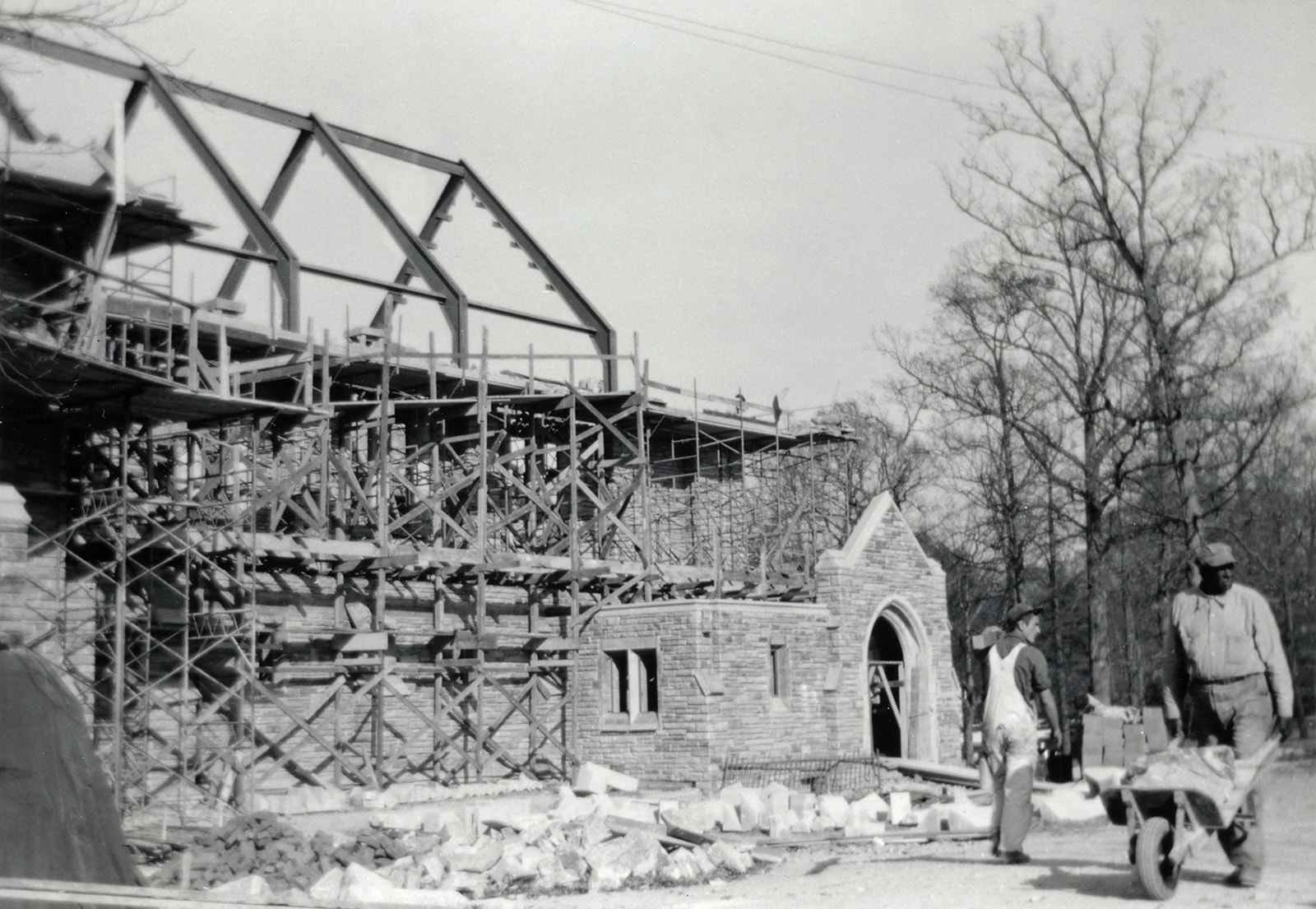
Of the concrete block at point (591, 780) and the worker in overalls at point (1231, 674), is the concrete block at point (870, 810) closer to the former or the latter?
the concrete block at point (591, 780)

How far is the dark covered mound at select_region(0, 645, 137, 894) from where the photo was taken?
17.5 feet

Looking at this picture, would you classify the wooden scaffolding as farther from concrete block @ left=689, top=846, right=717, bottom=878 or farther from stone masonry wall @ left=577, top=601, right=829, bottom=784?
concrete block @ left=689, top=846, right=717, bottom=878

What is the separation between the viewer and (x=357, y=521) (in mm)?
23938

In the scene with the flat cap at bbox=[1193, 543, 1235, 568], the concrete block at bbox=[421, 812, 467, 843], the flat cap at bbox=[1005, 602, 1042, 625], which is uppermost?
the flat cap at bbox=[1193, 543, 1235, 568]

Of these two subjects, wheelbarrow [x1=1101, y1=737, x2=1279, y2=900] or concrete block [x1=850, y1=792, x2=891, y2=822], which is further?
concrete block [x1=850, y1=792, x2=891, y2=822]

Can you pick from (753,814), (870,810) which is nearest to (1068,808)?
(870,810)

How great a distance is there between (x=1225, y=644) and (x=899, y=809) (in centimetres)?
773

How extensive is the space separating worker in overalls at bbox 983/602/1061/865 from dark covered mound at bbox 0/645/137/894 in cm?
631

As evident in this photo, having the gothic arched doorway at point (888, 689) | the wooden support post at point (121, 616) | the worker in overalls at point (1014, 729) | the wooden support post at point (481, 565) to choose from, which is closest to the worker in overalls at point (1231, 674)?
the worker in overalls at point (1014, 729)

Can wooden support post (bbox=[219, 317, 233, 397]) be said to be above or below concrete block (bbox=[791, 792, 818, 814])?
above

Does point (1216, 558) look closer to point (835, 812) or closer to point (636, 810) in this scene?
point (835, 812)

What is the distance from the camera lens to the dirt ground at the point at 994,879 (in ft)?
27.9

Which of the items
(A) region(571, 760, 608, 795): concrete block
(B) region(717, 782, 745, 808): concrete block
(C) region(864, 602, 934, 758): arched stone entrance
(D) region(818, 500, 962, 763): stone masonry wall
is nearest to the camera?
(B) region(717, 782, 745, 808): concrete block

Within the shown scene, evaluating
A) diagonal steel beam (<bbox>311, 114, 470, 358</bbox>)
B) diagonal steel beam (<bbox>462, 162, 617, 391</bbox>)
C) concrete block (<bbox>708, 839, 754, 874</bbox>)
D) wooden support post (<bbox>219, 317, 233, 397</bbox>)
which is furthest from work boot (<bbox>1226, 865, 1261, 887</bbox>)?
diagonal steel beam (<bbox>462, 162, 617, 391</bbox>)
